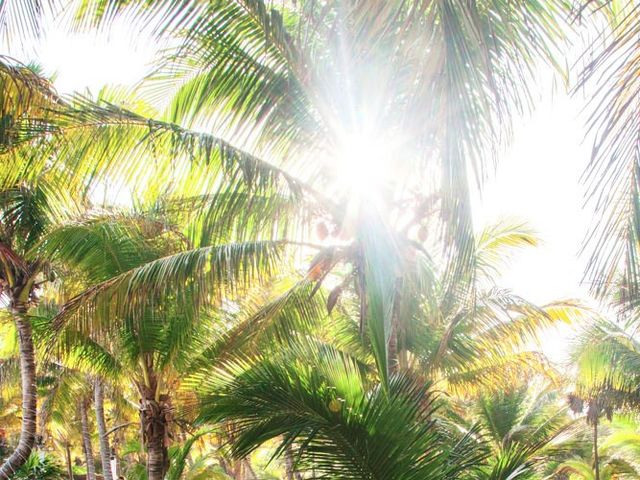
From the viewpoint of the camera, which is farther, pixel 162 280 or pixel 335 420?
pixel 162 280

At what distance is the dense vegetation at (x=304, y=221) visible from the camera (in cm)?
341

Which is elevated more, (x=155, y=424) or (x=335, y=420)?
(x=155, y=424)

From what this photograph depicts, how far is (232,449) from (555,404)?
16.6 metres

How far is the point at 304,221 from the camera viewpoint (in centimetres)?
711

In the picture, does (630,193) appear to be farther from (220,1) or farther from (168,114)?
(168,114)

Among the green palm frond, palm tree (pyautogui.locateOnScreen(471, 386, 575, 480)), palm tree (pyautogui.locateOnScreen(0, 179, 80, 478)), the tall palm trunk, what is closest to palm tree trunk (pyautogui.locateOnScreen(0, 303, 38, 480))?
palm tree (pyautogui.locateOnScreen(0, 179, 80, 478))

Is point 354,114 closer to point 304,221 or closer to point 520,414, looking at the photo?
point 304,221

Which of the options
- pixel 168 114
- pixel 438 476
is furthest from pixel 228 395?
pixel 168 114

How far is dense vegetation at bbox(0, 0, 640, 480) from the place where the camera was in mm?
3408

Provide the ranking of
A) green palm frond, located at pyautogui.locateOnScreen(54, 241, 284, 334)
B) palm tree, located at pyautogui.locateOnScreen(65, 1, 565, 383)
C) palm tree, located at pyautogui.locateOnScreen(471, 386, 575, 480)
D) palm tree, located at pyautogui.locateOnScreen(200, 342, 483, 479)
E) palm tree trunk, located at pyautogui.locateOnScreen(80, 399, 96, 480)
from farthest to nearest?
palm tree trunk, located at pyautogui.locateOnScreen(80, 399, 96, 480)
palm tree, located at pyautogui.locateOnScreen(471, 386, 575, 480)
green palm frond, located at pyautogui.locateOnScreen(54, 241, 284, 334)
palm tree, located at pyautogui.locateOnScreen(200, 342, 483, 479)
palm tree, located at pyautogui.locateOnScreen(65, 1, 565, 383)

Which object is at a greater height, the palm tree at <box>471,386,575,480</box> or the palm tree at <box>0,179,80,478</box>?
the palm tree at <box>0,179,80,478</box>

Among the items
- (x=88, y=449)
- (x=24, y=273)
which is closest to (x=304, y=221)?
(x=24, y=273)

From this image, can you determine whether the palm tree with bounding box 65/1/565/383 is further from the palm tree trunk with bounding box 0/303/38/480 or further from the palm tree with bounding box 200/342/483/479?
the palm tree trunk with bounding box 0/303/38/480

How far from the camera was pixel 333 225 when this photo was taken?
6.89m
